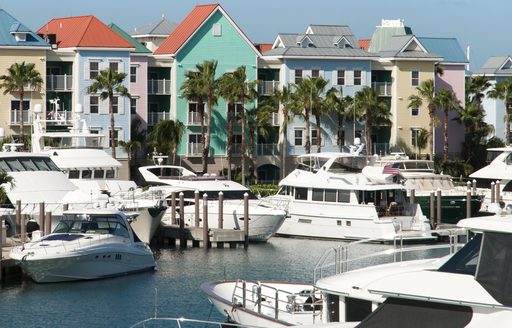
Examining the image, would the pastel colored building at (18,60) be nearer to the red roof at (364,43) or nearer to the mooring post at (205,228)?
the mooring post at (205,228)

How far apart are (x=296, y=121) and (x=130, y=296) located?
41.3 m

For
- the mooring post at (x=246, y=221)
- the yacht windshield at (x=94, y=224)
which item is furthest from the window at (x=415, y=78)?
the yacht windshield at (x=94, y=224)

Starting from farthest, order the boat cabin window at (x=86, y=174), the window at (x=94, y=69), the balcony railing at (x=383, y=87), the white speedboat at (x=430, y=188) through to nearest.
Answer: the balcony railing at (x=383, y=87), the window at (x=94, y=69), the white speedboat at (x=430, y=188), the boat cabin window at (x=86, y=174)

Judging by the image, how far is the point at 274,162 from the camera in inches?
3000

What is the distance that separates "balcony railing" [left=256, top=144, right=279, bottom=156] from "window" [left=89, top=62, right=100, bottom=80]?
10.9m

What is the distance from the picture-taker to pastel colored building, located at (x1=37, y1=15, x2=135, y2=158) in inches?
2808

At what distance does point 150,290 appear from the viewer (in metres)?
38.0

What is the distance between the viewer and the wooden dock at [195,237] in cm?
4956

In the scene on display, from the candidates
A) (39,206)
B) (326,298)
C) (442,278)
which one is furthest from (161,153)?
(442,278)

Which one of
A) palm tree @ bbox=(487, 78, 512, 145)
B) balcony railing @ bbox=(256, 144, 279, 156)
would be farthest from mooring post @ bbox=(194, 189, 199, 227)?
palm tree @ bbox=(487, 78, 512, 145)

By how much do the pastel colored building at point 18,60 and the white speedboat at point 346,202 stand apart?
20962 mm

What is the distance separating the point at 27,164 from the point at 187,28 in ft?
92.4

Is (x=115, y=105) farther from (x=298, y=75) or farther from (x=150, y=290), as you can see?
(x=150, y=290)

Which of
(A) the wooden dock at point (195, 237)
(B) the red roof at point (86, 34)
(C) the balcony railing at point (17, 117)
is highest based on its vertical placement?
(B) the red roof at point (86, 34)
